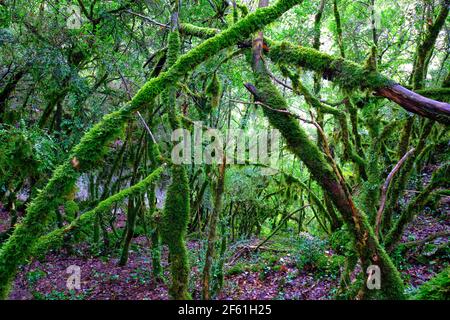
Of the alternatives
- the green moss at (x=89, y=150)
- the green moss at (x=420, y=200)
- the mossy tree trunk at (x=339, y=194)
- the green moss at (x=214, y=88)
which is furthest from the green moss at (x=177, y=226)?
the green moss at (x=420, y=200)

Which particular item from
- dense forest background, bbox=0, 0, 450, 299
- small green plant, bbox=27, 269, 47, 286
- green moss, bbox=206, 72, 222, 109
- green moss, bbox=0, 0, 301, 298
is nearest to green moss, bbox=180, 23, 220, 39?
dense forest background, bbox=0, 0, 450, 299

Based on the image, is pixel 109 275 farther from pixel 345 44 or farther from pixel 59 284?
pixel 345 44

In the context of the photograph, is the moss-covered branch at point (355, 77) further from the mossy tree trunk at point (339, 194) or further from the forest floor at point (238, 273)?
the forest floor at point (238, 273)

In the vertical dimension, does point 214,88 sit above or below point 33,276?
above

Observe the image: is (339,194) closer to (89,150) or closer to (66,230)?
(89,150)

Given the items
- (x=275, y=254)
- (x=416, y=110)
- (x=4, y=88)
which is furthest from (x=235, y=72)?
(x=4, y=88)

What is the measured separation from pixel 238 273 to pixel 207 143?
3123mm

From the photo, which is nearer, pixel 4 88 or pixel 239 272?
pixel 239 272

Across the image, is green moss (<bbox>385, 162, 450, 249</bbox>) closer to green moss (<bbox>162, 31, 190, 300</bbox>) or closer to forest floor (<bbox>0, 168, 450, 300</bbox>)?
forest floor (<bbox>0, 168, 450, 300</bbox>)

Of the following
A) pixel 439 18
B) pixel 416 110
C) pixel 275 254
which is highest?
pixel 439 18

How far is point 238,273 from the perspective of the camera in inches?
280

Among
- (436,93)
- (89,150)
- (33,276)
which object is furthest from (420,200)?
(33,276)
